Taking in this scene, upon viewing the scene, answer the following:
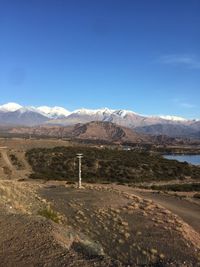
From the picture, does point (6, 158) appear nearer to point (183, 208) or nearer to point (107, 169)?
point (107, 169)

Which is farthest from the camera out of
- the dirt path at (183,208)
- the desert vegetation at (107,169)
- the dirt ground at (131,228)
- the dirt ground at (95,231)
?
the desert vegetation at (107,169)

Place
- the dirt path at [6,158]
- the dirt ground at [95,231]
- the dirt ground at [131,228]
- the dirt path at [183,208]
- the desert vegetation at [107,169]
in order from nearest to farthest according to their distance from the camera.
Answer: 1. the dirt ground at [95,231]
2. the dirt ground at [131,228]
3. the dirt path at [183,208]
4. the desert vegetation at [107,169]
5. the dirt path at [6,158]

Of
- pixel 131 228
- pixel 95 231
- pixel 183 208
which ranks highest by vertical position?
pixel 95 231

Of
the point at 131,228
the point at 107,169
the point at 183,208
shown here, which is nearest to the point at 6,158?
the point at 107,169

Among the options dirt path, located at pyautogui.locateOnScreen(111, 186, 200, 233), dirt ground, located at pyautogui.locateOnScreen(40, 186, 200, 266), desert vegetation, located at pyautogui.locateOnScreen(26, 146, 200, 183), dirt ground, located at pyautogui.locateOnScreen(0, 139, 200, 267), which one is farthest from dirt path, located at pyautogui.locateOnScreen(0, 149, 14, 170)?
dirt ground, located at pyautogui.locateOnScreen(40, 186, 200, 266)

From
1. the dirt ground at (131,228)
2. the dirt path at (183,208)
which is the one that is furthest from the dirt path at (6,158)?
the dirt ground at (131,228)

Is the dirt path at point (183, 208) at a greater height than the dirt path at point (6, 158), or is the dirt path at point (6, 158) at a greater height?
the dirt path at point (6, 158)

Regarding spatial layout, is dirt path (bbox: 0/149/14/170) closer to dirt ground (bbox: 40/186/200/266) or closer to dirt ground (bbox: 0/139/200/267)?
dirt ground (bbox: 0/139/200/267)

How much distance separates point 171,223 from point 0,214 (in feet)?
34.2

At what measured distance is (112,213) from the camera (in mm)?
22281

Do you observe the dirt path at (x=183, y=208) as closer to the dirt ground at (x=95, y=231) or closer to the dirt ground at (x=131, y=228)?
the dirt ground at (x=95, y=231)

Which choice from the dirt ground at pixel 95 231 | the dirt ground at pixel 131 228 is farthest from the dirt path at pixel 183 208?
the dirt ground at pixel 131 228

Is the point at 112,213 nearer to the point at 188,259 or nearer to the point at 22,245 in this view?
the point at 188,259

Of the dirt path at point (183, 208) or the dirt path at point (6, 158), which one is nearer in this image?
the dirt path at point (183, 208)
